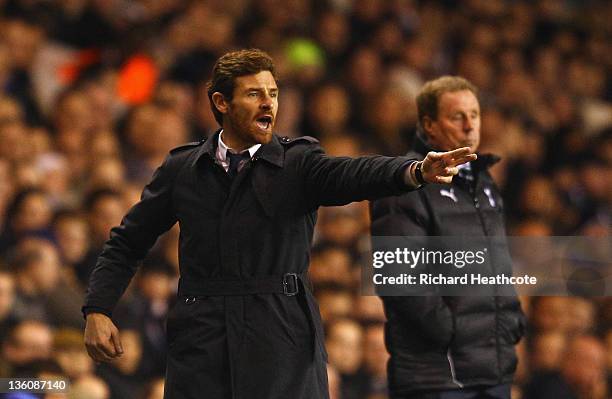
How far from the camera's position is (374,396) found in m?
6.55

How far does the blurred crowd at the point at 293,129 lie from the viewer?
20.4 ft

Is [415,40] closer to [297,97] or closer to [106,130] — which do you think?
[297,97]

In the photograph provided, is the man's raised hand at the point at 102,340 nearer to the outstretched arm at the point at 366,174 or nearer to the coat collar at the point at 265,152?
the coat collar at the point at 265,152

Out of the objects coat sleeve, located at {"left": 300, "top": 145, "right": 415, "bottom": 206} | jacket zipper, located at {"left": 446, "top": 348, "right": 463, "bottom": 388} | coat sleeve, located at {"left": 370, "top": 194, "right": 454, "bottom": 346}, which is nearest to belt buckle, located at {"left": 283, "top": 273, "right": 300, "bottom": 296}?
coat sleeve, located at {"left": 300, "top": 145, "right": 415, "bottom": 206}

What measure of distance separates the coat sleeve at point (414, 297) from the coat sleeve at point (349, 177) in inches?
29.1

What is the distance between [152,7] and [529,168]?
9.77ft

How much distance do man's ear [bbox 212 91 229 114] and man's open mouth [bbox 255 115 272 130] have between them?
12cm

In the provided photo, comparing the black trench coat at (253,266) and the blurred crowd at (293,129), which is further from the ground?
the blurred crowd at (293,129)

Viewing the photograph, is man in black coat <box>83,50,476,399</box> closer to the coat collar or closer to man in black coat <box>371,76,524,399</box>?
the coat collar

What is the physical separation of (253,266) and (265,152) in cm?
35

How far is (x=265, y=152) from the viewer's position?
370cm

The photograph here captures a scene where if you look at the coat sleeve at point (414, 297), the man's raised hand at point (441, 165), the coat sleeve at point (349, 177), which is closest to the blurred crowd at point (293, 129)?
the coat sleeve at point (414, 297)

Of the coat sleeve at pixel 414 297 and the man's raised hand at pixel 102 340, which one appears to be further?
the coat sleeve at pixel 414 297

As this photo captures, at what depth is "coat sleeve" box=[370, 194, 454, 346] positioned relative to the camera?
14.0 ft
